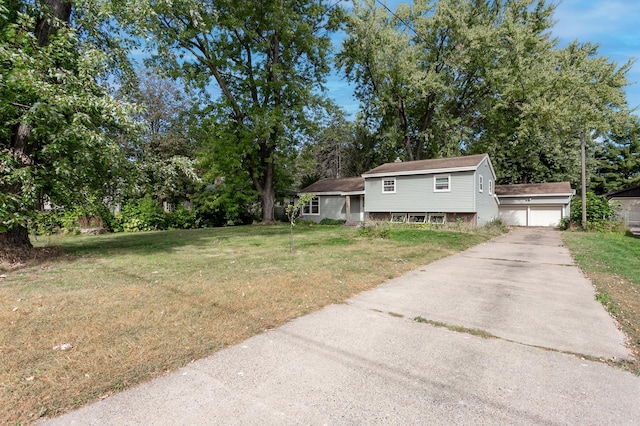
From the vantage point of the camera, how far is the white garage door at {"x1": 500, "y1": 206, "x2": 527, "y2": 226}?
85.0ft

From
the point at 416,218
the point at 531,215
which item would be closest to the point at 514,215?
the point at 531,215

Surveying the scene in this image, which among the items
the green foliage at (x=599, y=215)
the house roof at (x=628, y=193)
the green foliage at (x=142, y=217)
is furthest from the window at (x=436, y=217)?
the house roof at (x=628, y=193)

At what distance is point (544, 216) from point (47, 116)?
29.4m

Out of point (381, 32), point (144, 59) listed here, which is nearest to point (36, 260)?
point (144, 59)

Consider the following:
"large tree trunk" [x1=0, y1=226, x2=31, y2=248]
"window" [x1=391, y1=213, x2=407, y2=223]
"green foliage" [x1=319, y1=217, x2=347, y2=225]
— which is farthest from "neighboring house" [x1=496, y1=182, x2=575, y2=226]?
"large tree trunk" [x1=0, y1=226, x2=31, y2=248]

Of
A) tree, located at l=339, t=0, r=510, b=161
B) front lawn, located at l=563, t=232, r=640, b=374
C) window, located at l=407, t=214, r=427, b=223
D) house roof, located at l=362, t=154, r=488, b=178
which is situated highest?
tree, located at l=339, t=0, r=510, b=161

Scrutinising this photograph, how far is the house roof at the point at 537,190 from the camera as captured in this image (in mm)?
24234

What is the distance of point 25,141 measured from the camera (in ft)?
25.4

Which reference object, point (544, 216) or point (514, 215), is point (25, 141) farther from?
point (544, 216)

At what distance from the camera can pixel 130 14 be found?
26.4 ft

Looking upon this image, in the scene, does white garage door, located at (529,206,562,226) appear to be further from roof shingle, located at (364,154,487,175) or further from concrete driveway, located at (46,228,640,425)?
concrete driveway, located at (46,228,640,425)

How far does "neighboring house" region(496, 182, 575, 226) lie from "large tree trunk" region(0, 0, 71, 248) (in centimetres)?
2767

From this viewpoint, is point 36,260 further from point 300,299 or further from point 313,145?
point 313,145

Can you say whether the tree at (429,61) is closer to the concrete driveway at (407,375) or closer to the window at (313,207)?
the window at (313,207)
